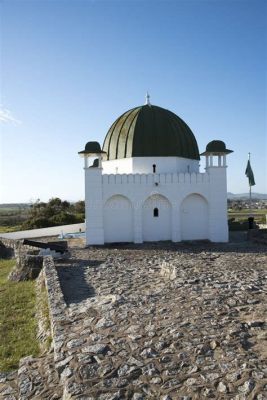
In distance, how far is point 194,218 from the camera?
18328 millimetres

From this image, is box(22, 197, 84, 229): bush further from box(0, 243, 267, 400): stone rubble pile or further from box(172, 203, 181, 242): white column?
box(0, 243, 267, 400): stone rubble pile

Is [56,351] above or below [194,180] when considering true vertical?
below

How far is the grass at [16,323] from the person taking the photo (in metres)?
5.93

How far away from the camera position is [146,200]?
59.2ft

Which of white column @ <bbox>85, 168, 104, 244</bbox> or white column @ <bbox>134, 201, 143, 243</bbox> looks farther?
white column @ <bbox>134, 201, 143, 243</bbox>

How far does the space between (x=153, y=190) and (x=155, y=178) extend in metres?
0.57

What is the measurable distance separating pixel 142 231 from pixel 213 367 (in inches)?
544

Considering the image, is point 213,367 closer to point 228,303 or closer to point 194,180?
point 228,303

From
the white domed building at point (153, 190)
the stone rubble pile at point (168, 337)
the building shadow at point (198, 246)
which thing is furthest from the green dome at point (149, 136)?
the stone rubble pile at point (168, 337)

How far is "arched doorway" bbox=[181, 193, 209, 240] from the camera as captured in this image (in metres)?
18.3

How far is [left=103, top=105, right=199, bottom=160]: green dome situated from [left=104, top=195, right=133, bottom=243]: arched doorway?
2.49 metres

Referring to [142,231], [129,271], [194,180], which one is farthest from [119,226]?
[129,271]

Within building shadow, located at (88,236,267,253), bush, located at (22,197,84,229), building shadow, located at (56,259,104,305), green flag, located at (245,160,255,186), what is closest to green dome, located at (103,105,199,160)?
building shadow, located at (88,236,267,253)

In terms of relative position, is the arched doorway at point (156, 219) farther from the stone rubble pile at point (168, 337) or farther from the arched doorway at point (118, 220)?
the stone rubble pile at point (168, 337)
